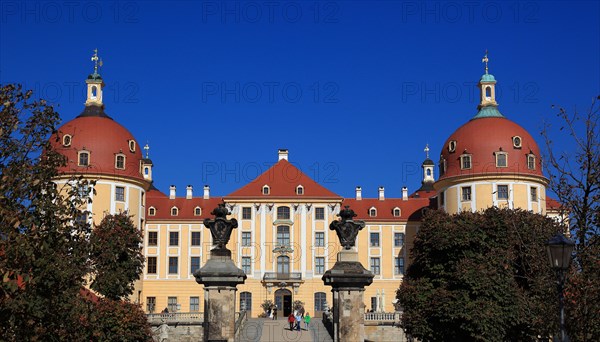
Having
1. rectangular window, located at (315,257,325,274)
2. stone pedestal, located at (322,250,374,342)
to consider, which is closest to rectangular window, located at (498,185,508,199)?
rectangular window, located at (315,257,325,274)

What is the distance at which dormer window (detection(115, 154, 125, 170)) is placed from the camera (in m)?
58.4

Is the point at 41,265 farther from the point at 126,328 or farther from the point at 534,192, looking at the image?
the point at 534,192

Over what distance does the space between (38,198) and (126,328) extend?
74.9ft

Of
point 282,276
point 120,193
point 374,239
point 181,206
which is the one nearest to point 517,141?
point 374,239

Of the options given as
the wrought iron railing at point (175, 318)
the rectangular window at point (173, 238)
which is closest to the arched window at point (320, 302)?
the rectangular window at point (173, 238)

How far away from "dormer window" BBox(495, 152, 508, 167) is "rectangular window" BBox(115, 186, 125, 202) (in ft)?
91.1

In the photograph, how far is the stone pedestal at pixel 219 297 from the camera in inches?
851

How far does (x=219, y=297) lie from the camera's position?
2167cm

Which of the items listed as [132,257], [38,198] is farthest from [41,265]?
[132,257]

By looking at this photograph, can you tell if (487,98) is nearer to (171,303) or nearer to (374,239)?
(374,239)

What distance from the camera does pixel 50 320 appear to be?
46.0 ft

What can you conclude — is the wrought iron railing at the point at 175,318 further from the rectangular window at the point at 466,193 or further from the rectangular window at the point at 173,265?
the rectangular window at the point at 466,193

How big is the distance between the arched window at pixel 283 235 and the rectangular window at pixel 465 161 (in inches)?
643

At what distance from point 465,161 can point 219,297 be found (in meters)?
38.8
